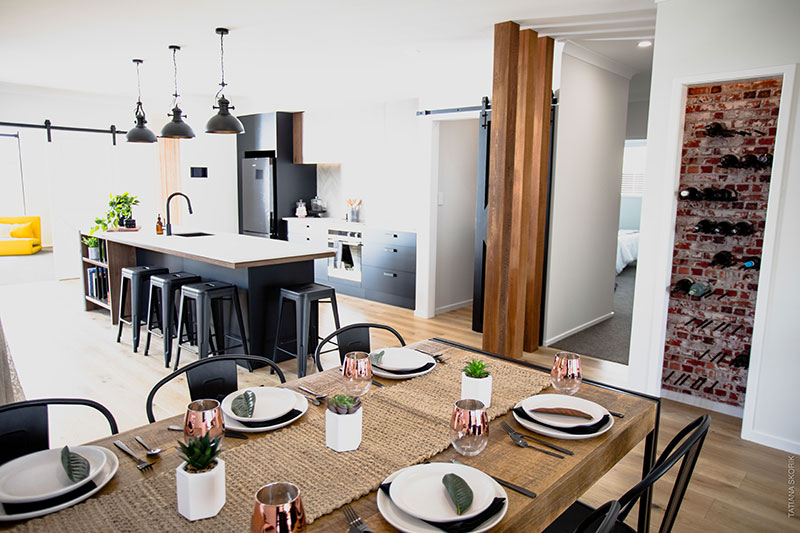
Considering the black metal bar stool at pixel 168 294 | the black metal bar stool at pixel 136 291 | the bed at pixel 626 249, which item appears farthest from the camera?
the bed at pixel 626 249

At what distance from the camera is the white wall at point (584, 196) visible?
4.74 meters

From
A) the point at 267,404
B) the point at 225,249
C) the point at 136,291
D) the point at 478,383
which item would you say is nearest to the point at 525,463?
the point at 478,383

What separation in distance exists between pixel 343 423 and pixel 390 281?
517 centimetres

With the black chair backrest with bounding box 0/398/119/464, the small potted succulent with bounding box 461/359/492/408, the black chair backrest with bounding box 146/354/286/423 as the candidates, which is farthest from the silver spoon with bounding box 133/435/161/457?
the small potted succulent with bounding box 461/359/492/408

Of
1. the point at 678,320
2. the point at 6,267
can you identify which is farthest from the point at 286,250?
the point at 6,267

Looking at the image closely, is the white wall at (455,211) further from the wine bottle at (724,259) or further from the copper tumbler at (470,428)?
the copper tumbler at (470,428)

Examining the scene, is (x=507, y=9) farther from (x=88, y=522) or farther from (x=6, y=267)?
(x=6, y=267)

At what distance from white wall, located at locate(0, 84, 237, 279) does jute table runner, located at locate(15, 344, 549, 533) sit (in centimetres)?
686

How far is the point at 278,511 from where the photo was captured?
904mm

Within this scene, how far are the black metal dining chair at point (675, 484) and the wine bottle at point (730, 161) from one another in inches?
92.0

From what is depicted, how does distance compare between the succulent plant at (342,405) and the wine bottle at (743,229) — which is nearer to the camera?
the succulent plant at (342,405)

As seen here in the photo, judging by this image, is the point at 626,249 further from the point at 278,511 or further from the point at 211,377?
the point at 278,511

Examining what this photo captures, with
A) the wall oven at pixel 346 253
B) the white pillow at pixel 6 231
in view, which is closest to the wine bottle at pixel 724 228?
the wall oven at pixel 346 253

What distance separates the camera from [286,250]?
424 centimetres
